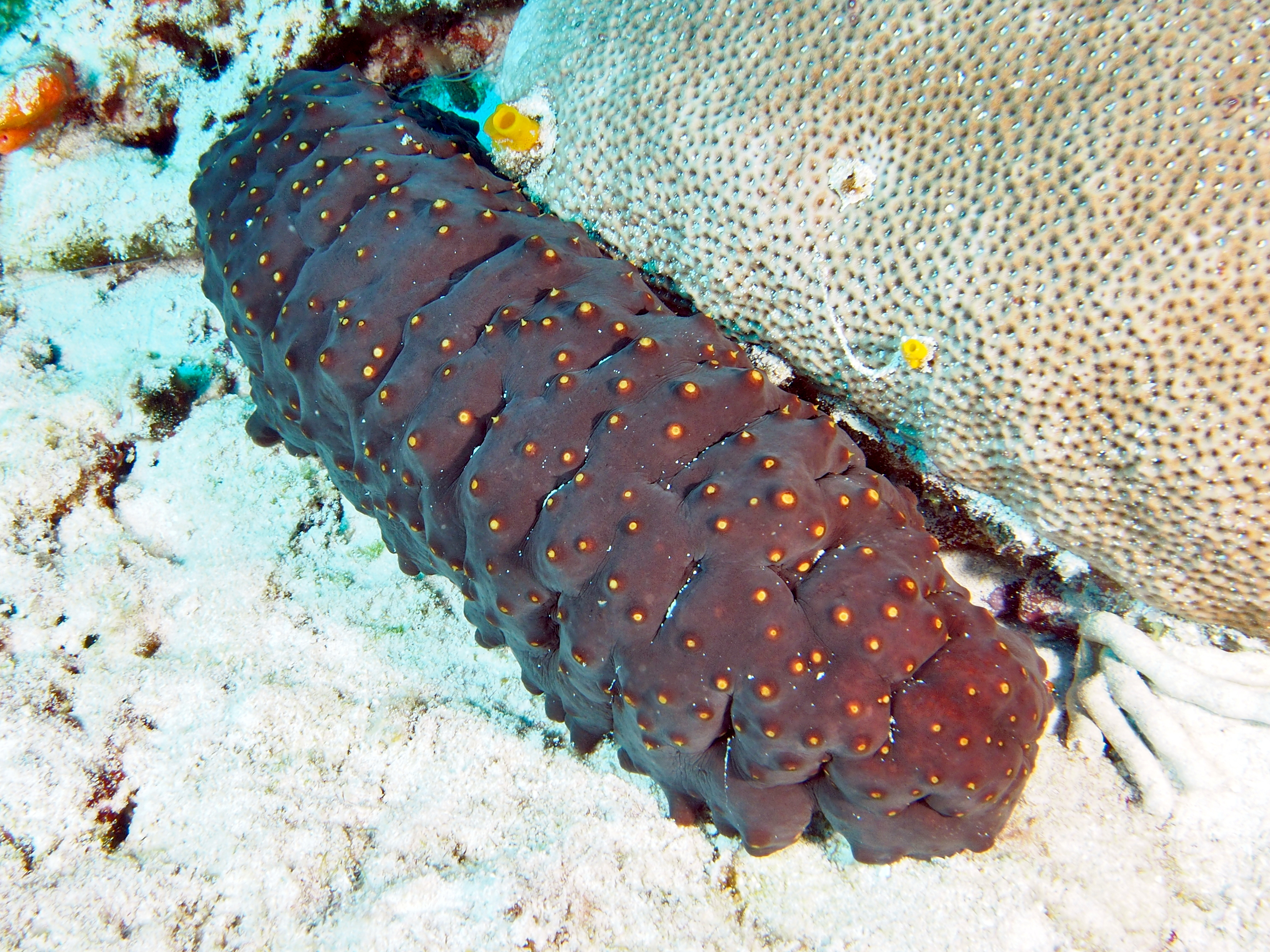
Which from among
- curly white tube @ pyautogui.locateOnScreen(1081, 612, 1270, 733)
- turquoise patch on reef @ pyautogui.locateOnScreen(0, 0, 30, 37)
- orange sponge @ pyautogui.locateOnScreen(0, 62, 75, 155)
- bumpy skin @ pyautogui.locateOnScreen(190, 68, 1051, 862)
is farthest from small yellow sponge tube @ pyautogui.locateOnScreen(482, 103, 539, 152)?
turquoise patch on reef @ pyautogui.locateOnScreen(0, 0, 30, 37)

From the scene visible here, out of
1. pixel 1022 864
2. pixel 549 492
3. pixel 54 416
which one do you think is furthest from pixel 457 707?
pixel 54 416

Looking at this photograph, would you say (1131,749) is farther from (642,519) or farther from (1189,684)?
(642,519)

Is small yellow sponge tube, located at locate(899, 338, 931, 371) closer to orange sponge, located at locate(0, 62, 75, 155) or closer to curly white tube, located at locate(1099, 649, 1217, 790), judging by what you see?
curly white tube, located at locate(1099, 649, 1217, 790)

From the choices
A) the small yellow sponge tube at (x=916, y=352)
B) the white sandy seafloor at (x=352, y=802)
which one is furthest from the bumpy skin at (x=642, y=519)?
the small yellow sponge tube at (x=916, y=352)

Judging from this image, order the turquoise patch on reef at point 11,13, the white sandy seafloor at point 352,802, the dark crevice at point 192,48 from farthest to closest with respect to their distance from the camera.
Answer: the turquoise patch on reef at point 11,13, the dark crevice at point 192,48, the white sandy seafloor at point 352,802

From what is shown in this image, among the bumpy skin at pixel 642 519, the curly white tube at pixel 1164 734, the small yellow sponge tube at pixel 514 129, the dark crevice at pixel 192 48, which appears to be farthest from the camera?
the dark crevice at pixel 192 48

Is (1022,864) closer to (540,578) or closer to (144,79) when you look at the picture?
(540,578)

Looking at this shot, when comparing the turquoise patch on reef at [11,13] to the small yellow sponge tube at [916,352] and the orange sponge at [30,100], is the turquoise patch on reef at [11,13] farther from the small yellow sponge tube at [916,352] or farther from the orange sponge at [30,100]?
the small yellow sponge tube at [916,352]
